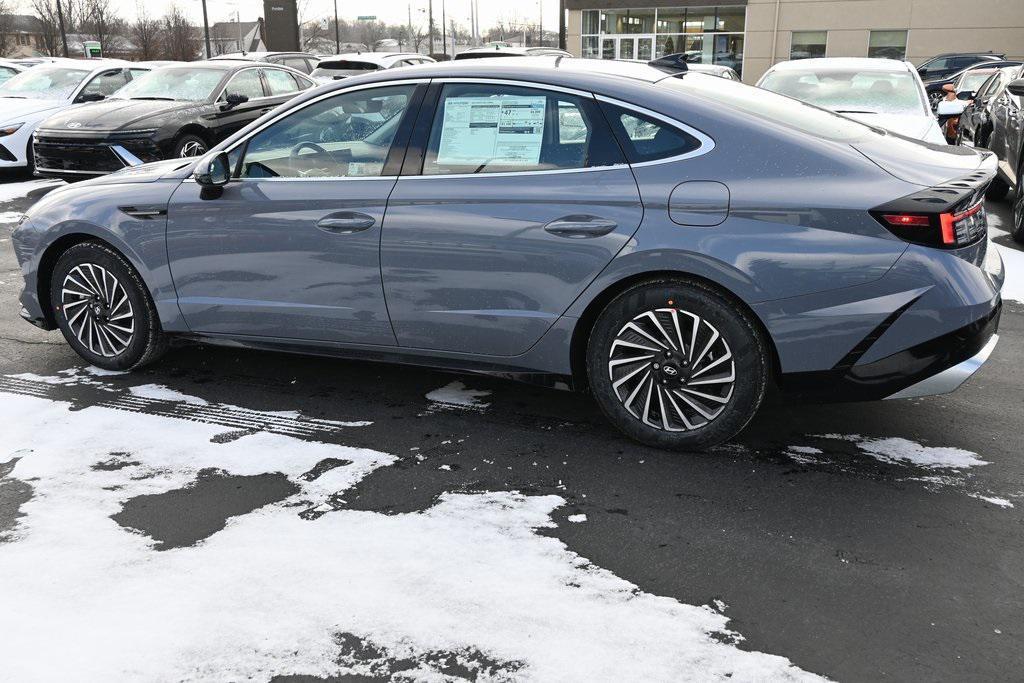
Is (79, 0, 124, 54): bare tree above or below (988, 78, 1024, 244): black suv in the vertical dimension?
above

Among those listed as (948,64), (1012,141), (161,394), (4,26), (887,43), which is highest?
(4,26)

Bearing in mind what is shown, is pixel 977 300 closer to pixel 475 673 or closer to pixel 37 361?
pixel 475 673

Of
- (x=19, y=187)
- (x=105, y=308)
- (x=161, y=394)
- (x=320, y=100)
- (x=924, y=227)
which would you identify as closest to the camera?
(x=924, y=227)

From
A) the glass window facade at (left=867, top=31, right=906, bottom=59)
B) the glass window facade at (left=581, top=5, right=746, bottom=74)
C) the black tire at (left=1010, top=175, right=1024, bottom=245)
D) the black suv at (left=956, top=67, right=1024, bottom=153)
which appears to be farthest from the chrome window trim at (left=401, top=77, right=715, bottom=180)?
the glass window facade at (left=867, top=31, right=906, bottom=59)

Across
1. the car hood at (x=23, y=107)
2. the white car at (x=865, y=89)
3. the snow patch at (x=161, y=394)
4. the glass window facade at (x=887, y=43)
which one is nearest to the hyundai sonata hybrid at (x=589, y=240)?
the snow patch at (x=161, y=394)

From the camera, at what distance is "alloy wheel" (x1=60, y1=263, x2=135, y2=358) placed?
4855 mm

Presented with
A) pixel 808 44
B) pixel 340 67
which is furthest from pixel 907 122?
pixel 808 44

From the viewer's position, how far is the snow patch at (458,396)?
4.48 m

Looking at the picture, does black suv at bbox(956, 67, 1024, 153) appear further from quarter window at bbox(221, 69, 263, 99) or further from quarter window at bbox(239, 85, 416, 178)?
quarter window at bbox(221, 69, 263, 99)

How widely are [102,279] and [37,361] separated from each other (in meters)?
0.84

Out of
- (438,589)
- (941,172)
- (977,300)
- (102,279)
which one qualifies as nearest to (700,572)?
(438,589)

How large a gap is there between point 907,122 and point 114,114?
29.4ft

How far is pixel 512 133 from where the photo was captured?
3986mm

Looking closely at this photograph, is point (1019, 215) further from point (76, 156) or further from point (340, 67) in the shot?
point (340, 67)
